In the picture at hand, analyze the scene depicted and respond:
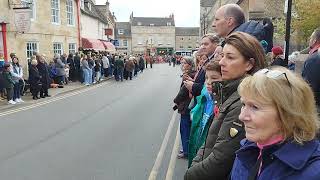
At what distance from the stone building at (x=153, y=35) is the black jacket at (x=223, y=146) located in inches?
4062

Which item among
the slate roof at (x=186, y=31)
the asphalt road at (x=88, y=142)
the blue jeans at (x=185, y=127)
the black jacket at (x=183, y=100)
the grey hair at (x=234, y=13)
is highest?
the slate roof at (x=186, y=31)

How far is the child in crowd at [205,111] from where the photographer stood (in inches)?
143

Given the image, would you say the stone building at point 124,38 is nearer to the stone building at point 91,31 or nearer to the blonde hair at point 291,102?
the stone building at point 91,31

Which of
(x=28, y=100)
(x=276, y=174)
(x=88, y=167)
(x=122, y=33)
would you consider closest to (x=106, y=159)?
(x=88, y=167)

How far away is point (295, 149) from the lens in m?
1.86

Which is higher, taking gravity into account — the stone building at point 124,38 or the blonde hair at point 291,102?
the stone building at point 124,38

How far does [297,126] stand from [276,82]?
242 millimetres

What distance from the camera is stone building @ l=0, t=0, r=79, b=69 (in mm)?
20375

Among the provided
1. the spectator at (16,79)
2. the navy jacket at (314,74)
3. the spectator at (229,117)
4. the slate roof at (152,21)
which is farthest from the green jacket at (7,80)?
the slate roof at (152,21)

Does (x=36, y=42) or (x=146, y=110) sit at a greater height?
(x=36, y=42)

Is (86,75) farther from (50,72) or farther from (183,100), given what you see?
(183,100)

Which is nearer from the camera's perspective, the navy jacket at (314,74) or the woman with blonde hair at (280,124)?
the woman with blonde hair at (280,124)

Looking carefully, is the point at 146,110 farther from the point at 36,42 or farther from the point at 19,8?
the point at 36,42

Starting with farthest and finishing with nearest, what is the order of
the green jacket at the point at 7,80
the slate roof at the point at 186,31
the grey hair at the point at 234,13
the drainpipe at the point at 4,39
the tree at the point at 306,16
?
the slate roof at the point at 186,31, the tree at the point at 306,16, the drainpipe at the point at 4,39, the green jacket at the point at 7,80, the grey hair at the point at 234,13
